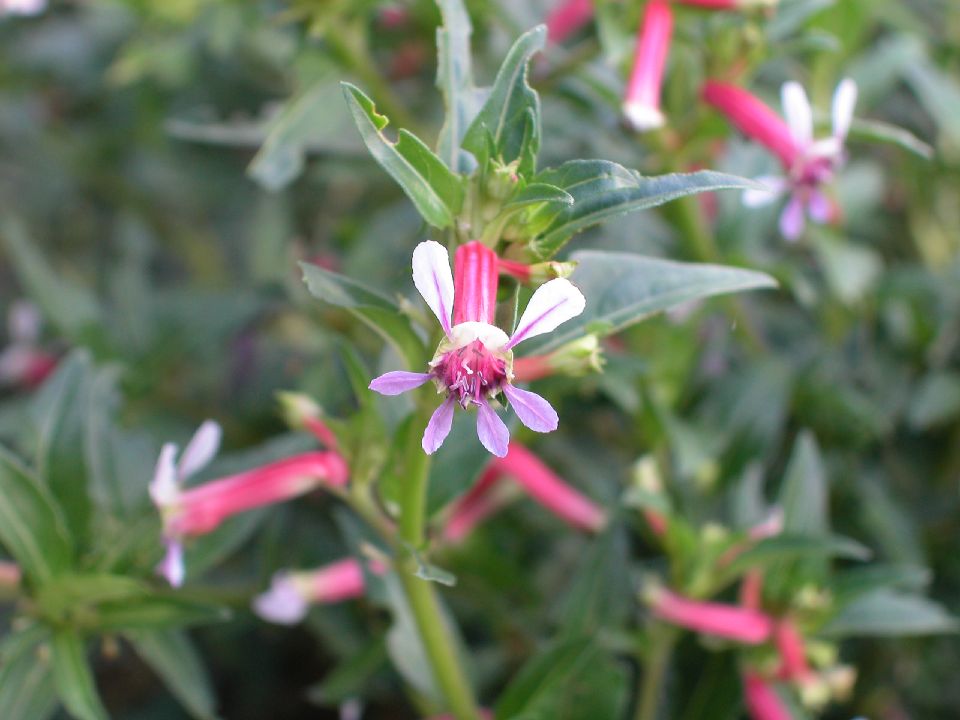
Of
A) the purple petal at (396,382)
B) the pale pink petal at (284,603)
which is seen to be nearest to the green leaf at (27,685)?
the pale pink petal at (284,603)

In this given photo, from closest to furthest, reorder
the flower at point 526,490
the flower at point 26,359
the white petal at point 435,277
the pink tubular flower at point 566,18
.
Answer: the white petal at point 435,277 → the flower at point 526,490 → the pink tubular flower at point 566,18 → the flower at point 26,359

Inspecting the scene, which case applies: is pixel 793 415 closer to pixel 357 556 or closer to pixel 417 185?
pixel 357 556

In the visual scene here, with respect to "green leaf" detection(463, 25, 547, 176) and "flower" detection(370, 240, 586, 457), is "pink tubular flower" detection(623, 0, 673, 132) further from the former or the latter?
"flower" detection(370, 240, 586, 457)

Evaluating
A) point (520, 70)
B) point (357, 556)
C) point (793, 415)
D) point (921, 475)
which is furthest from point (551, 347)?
point (921, 475)

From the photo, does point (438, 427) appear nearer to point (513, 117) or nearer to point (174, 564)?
point (513, 117)

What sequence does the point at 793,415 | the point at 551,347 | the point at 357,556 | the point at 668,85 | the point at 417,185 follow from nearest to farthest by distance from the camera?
the point at 417,185, the point at 551,347, the point at 357,556, the point at 668,85, the point at 793,415

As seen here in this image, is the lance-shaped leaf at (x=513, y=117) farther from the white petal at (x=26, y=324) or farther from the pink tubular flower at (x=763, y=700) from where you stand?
the white petal at (x=26, y=324)

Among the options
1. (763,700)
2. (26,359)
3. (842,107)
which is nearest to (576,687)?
(763,700)
